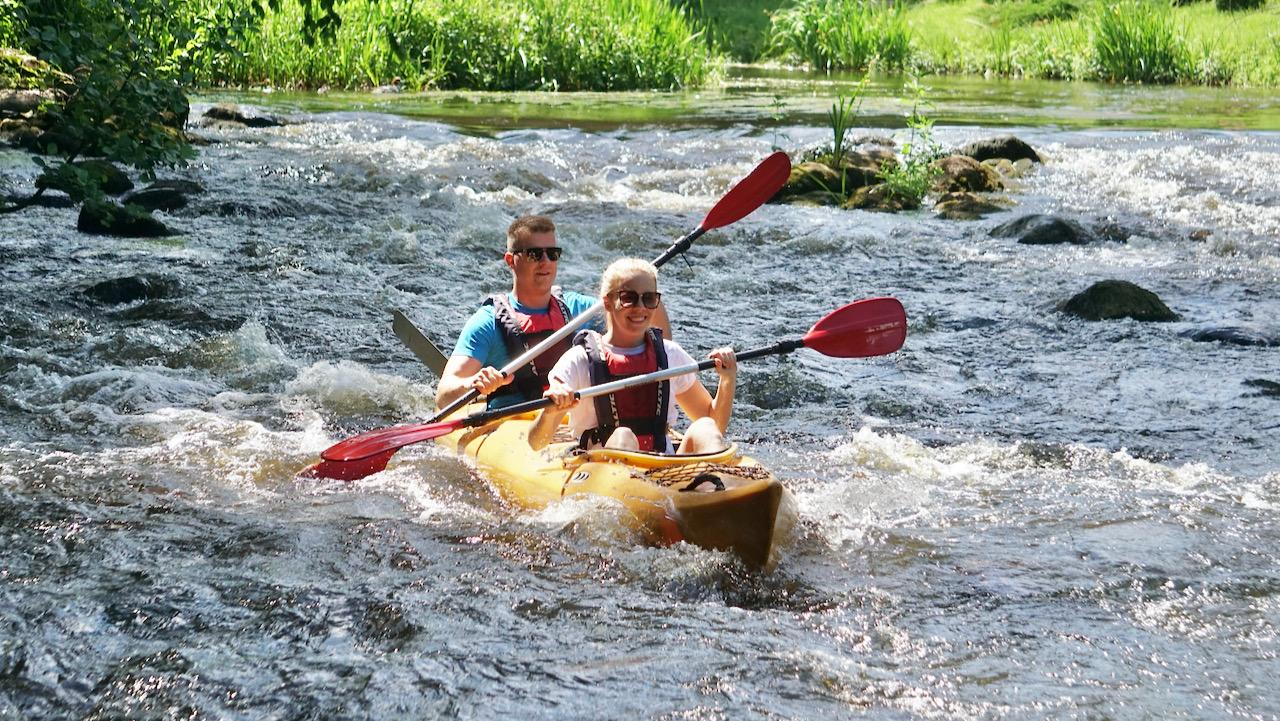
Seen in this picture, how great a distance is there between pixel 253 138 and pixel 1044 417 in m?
7.74

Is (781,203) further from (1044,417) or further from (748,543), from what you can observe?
(748,543)

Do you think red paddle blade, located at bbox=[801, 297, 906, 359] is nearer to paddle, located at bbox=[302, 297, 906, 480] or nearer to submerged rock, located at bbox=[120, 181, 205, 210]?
paddle, located at bbox=[302, 297, 906, 480]

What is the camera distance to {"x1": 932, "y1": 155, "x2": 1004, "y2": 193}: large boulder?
9891 mm

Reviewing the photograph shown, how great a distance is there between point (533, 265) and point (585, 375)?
0.66 meters

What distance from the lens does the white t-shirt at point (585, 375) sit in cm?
400

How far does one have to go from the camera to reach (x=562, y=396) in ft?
12.6

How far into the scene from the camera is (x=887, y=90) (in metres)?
17.7

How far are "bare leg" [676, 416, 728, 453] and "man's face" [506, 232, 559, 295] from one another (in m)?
0.85

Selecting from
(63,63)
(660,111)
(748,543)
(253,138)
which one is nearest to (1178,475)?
(748,543)

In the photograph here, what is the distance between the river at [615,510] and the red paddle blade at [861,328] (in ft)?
1.41

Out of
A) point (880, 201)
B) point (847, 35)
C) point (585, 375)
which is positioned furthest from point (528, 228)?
point (847, 35)

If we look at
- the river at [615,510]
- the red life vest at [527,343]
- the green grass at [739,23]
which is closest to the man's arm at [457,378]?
the red life vest at [527,343]

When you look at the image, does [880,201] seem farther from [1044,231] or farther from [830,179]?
[1044,231]

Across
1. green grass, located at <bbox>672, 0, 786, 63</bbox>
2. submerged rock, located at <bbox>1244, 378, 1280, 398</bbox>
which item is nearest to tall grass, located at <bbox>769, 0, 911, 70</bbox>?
green grass, located at <bbox>672, 0, 786, 63</bbox>
